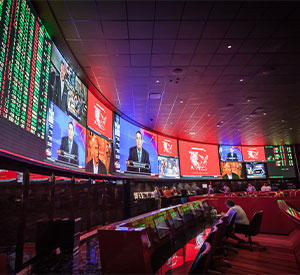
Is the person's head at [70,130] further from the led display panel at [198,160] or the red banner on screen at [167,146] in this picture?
the led display panel at [198,160]

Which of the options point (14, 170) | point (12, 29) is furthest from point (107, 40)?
point (14, 170)

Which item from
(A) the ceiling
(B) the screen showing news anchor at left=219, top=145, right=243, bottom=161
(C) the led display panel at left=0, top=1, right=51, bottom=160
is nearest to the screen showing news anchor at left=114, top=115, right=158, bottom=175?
(A) the ceiling

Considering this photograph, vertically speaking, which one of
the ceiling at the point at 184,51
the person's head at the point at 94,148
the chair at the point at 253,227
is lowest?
the chair at the point at 253,227

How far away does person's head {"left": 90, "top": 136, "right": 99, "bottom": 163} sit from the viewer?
24.2ft

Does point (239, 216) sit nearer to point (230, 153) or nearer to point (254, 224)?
point (254, 224)

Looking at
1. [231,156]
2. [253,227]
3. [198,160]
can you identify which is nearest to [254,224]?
[253,227]

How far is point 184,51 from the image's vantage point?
19.2 feet

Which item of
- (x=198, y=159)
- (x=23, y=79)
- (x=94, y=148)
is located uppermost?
(x=23, y=79)

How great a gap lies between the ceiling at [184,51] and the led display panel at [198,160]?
5.61 m

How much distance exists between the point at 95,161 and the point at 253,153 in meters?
15.6

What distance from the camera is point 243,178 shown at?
58.5 feet

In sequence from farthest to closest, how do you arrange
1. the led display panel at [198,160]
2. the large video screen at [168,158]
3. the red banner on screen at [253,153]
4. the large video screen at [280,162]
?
the large video screen at [280,162] → the red banner on screen at [253,153] → the led display panel at [198,160] → the large video screen at [168,158]

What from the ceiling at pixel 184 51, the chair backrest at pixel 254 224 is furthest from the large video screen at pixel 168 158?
the chair backrest at pixel 254 224

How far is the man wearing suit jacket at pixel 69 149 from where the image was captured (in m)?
5.39
